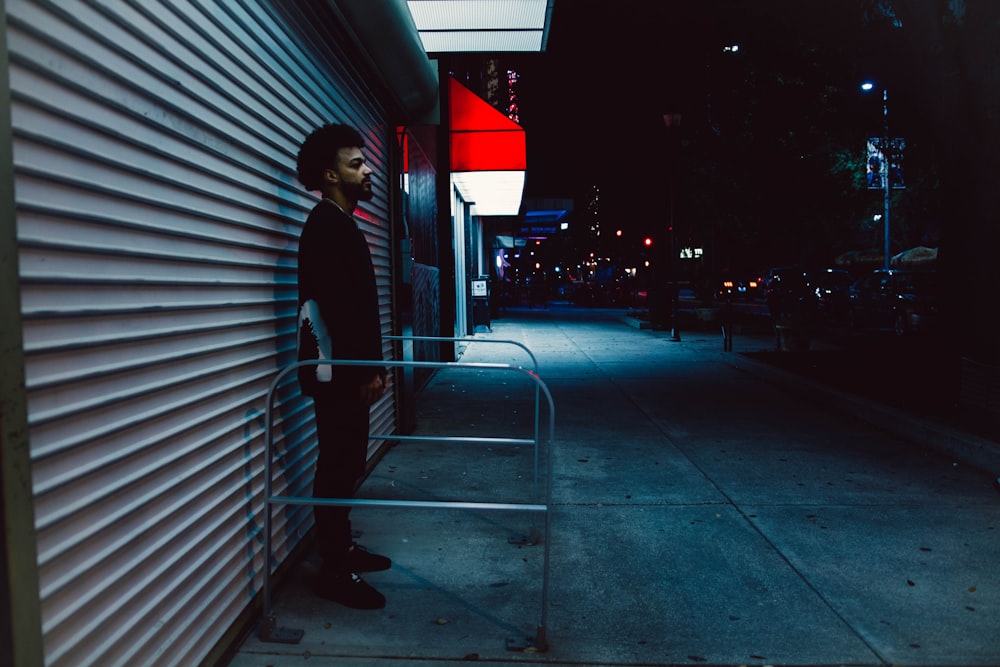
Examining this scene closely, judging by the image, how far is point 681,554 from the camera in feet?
14.5

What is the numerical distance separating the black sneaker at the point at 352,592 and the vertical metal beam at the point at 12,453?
194cm

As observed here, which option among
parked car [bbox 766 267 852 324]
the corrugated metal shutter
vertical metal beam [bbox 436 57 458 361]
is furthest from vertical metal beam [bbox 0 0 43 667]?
parked car [bbox 766 267 852 324]

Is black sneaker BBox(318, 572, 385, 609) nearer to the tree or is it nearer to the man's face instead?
the man's face

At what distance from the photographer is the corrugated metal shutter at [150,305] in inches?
80.1

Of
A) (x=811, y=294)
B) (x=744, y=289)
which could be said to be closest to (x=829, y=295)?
(x=811, y=294)

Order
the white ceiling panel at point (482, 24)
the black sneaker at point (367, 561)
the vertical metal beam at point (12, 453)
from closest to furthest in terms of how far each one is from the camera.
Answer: the vertical metal beam at point (12, 453), the black sneaker at point (367, 561), the white ceiling panel at point (482, 24)

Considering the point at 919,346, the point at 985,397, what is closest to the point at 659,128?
the point at 919,346

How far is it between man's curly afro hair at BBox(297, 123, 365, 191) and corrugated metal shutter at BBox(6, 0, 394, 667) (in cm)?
20

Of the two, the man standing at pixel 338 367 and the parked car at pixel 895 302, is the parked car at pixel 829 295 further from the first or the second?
the man standing at pixel 338 367

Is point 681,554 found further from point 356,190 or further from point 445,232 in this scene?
point 445,232

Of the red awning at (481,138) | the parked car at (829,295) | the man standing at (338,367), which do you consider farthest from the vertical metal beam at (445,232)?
the parked car at (829,295)

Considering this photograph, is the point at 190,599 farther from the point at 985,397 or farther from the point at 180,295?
the point at 985,397

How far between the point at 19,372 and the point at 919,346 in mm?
15719

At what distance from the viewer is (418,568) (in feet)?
13.9
